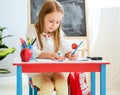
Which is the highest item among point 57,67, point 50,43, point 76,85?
point 50,43

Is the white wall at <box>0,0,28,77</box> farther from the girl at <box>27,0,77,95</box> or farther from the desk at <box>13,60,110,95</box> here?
the desk at <box>13,60,110,95</box>

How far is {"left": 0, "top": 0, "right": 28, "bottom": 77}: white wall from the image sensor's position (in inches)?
151

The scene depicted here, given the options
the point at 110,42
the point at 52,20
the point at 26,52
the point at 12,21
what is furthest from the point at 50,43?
the point at 12,21

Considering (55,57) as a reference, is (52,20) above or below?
above

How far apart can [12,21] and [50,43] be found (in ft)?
6.51

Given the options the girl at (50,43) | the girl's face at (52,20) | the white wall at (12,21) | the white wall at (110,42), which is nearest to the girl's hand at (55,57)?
the girl at (50,43)

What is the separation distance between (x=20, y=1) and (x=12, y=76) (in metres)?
1.01

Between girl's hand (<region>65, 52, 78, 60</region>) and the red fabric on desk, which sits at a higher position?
girl's hand (<region>65, 52, 78, 60</region>)

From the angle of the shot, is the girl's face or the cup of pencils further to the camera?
the girl's face

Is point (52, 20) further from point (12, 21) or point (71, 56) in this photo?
point (12, 21)

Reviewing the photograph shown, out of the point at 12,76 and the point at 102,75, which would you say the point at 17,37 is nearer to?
the point at 12,76

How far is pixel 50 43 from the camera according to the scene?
2.00 metres

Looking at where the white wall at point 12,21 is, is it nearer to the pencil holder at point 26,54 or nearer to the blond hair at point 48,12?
the blond hair at point 48,12

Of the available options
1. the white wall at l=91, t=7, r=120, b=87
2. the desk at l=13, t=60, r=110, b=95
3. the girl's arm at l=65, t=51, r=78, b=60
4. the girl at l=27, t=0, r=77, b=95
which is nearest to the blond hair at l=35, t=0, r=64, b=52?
the girl at l=27, t=0, r=77, b=95
